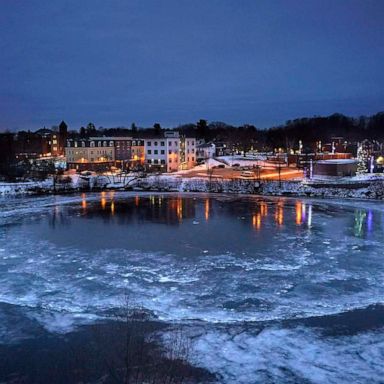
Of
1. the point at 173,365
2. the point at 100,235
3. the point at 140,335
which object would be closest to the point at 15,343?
the point at 140,335

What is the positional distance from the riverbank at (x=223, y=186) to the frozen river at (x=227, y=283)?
1163cm

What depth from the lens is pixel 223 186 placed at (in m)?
42.6


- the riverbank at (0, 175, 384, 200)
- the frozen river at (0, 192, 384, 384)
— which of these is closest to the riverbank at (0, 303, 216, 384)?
the frozen river at (0, 192, 384, 384)

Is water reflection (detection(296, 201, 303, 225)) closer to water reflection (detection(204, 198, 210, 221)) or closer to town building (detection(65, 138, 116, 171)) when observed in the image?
water reflection (detection(204, 198, 210, 221))

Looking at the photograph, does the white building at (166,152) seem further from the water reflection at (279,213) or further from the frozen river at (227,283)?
the frozen river at (227,283)

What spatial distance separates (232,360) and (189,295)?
391 centimetres

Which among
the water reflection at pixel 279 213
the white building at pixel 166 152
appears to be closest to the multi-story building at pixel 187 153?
the white building at pixel 166 152

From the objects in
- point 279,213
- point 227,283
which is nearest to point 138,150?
point 279,213

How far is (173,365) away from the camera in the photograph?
9.35 meters

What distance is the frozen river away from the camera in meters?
9.81

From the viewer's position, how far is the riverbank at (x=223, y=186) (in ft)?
127

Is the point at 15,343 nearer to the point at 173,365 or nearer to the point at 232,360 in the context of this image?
Answer: the point at 173,365

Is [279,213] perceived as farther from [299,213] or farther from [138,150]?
[138,150]

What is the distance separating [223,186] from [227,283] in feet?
93.5
